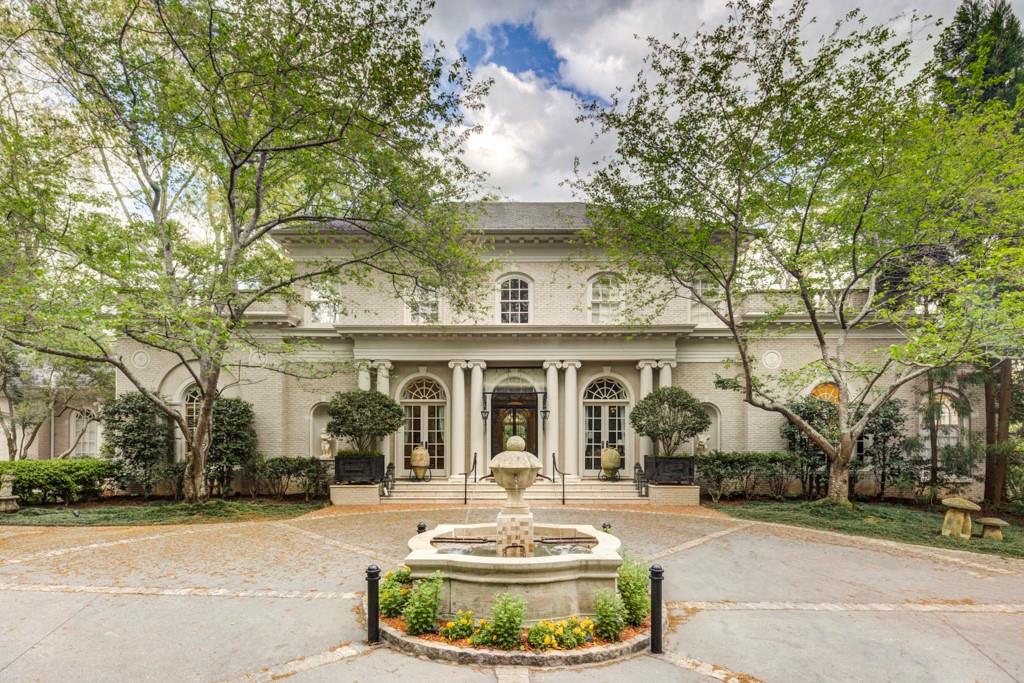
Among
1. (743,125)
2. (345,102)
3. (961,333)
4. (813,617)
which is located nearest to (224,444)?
(345,102)

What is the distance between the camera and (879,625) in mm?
6180

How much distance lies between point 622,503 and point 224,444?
12.6 metres

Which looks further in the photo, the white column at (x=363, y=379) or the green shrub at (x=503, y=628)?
the white column at (x=363, y=379)

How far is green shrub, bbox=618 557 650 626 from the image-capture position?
5.91 meters

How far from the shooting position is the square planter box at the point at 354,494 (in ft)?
50.0

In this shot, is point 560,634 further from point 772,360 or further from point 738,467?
point 772,360

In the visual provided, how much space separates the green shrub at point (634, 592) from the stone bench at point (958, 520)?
363 inches

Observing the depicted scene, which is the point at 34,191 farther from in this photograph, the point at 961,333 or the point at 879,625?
the point at 961,333

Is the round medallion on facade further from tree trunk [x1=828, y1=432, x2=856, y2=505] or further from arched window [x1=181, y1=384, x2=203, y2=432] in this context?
arched window [x1=181, y1=384, x2=203, y2=432]

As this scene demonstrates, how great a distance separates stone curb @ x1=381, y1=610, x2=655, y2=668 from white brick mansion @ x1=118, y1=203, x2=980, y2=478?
1173 centimetres

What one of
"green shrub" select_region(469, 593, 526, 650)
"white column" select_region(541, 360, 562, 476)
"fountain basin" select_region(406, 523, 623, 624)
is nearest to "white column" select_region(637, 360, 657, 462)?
"white column" select_region(541, 360, 562, 476)

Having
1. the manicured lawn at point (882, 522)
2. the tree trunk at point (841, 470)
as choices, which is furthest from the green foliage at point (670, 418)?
the tree trunk at point (841, 470)

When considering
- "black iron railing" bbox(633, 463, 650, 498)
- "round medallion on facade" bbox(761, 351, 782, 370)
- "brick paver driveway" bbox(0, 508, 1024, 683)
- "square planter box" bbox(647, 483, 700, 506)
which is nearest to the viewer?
"brick paver driveway" bbox(0, 508, 1024, 683)

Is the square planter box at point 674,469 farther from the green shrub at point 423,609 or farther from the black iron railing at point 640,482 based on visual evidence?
the green shrub at point 423,609
